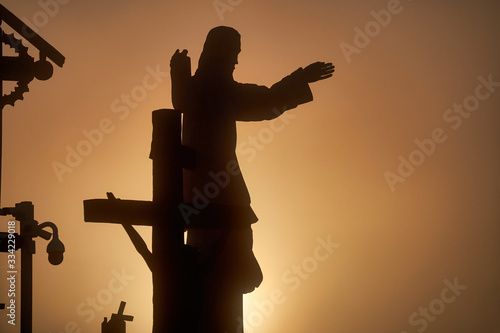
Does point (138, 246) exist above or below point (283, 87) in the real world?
below

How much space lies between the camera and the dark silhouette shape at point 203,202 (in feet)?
14.0

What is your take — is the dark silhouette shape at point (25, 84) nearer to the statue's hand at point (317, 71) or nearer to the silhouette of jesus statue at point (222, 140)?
the silhouette of jesus statue at point (222, 140)

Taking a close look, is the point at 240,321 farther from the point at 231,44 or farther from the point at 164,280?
the point at 231,44

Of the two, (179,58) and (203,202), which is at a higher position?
(179,58)

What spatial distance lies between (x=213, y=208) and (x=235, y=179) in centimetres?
58

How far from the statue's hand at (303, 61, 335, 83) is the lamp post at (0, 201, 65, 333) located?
10.5 ft

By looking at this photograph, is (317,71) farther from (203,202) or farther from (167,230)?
(167,230)

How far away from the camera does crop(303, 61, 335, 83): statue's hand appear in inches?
200

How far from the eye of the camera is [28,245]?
21.8 ft

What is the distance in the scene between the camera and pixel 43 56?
6781mm

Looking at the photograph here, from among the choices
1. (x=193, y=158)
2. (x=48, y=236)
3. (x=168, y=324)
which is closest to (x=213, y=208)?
(x=193, y=158)

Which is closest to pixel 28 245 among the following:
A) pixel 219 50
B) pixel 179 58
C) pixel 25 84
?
pixel 25 84

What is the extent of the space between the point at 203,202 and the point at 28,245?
2.63 meters

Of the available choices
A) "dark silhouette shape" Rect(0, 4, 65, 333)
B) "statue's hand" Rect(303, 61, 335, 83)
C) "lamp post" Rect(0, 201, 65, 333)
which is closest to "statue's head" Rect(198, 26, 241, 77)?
"statue's hand" Rect(303, 61, 335, 83)
